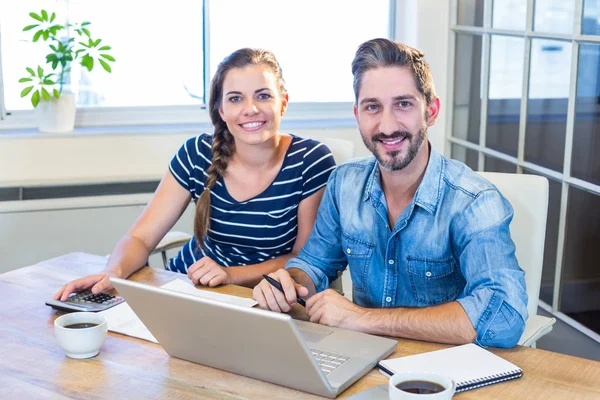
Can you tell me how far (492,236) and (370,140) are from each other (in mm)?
351

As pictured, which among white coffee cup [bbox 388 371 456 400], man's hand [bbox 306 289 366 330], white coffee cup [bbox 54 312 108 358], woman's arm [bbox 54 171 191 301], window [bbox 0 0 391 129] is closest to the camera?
white coffee cup [bbox 388 371 456 400]

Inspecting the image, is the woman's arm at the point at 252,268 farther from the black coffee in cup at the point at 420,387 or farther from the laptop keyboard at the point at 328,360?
the black coffee in cup at the point at 420,387

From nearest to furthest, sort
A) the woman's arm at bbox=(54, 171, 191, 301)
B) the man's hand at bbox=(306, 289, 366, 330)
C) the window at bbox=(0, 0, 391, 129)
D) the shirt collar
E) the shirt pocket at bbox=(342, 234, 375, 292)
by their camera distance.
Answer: the man's hand at bbox=(306, 289, 366, 330) < the shirt collar < the shirt pocket at bbox=(342, 234, 375, 292) < the woman's arm at bbox=(54, 171, 191, 301) < the window at bbox=(0, 0, 391, 129)

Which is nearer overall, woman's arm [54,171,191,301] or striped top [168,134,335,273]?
woman's arm [54,171,191,301]

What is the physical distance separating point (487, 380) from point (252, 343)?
393 mm

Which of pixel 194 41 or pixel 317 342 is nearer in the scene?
pixel 317 342

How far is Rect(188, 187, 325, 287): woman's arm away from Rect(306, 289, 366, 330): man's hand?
322mm

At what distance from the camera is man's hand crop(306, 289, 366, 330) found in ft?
4.95

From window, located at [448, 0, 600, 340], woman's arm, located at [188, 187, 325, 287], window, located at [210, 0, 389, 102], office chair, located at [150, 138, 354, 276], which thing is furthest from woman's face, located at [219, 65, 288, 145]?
window, located at [210, 0, 389, 102]

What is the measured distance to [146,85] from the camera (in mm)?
3277

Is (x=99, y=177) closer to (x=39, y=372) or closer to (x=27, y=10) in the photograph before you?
(x=27, y=10)

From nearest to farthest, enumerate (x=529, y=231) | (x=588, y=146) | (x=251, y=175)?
(x=529, y=231) → (x=251, y=175) → (x=588, y=146)

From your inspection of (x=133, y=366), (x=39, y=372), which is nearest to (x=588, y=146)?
(x=133, y=366)

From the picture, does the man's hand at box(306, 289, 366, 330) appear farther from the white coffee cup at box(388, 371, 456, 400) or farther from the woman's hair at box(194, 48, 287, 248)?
the woman's hair at box(194, 48, 287, 248)
